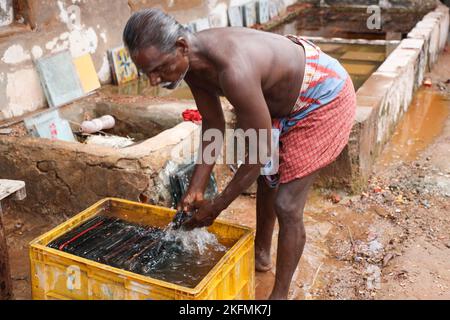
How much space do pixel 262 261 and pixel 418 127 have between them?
3294mm

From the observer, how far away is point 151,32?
84.7 inches

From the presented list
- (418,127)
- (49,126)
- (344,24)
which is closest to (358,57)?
(418,127)

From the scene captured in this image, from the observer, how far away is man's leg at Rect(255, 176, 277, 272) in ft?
10.1

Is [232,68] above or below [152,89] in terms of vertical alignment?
above

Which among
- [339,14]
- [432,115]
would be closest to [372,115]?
[432,115]

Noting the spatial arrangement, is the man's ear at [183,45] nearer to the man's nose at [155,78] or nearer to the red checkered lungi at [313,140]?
the man's nose at [155,78]

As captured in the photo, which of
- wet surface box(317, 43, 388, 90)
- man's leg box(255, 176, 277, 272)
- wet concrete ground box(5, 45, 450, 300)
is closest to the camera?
man's leg box(255, 176, 277, 272)

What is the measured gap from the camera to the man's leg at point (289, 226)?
2693mm

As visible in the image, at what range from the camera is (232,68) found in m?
2.23

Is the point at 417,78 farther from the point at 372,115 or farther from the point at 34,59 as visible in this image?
the point at 34,59

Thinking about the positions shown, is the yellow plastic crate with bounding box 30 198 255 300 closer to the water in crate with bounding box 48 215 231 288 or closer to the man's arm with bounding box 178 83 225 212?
the water in crate with bounding box 48 215 231 288

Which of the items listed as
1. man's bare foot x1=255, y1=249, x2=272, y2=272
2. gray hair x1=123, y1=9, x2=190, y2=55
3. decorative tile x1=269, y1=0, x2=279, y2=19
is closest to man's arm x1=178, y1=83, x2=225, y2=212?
gray hair x1=123, y1=9, x2=190, y2=55

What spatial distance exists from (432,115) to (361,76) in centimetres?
102

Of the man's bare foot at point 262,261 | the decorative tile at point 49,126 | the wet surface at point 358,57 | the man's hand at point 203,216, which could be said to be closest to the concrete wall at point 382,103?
the wet surface at point 358,57
